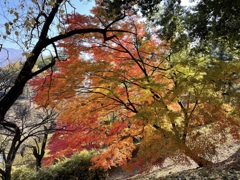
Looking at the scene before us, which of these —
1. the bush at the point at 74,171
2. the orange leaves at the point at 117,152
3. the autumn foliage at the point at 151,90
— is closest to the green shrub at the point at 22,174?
the bush at the point at 74,171

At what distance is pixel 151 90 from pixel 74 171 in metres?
6.70

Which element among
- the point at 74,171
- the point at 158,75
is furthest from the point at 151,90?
the point at 74,171

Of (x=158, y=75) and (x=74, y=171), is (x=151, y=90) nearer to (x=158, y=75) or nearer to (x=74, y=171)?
(x=158, y=75)

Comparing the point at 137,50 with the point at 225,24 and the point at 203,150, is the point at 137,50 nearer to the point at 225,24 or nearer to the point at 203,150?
the point at 225,24

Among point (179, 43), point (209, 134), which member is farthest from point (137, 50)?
point (209, 134)

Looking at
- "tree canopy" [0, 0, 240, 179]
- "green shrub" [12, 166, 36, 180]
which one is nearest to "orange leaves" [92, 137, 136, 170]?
"tree canopy" [0, 0, 240, 179]

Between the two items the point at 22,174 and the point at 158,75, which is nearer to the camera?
the point at 158,75

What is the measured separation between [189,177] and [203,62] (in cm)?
308

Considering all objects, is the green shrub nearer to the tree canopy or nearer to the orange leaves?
the orange leaves

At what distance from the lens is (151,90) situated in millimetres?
6137

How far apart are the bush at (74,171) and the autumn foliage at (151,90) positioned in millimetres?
4318

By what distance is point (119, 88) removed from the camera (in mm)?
7012

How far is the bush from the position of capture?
9.79 meters

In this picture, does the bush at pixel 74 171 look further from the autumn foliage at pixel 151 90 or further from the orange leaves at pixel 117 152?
the autumn foliage at pixel 151 90
